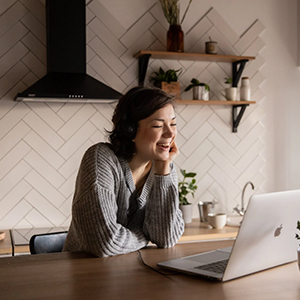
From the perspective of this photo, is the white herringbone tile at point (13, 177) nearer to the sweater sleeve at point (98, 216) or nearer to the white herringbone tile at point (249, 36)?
the sweater sleeve at point (98, 216)

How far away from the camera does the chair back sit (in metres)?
2.10

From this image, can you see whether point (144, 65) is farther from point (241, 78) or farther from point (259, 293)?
point (259, 293)

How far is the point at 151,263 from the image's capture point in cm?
152

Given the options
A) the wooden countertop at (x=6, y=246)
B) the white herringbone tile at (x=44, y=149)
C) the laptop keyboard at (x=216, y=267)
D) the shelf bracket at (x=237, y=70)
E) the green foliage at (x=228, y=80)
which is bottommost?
the wooden countertop at (x=6, y=246)

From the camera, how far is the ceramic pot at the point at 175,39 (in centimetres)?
331

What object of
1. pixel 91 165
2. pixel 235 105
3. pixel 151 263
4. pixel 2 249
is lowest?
pixel 2 249

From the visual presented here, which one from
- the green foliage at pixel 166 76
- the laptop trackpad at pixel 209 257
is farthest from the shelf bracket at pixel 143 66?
the laptop trackpad at pixel 209 257

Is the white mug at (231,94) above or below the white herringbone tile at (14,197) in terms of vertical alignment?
above

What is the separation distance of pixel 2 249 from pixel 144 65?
160 cm

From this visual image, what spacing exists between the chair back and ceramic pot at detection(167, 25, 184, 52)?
1.70 m

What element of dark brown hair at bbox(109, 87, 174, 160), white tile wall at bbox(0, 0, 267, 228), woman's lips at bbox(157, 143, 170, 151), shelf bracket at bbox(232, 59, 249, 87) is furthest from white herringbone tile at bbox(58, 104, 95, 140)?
woman's lips at bbox(157, 143, 170, 151)

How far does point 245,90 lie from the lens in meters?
3.53

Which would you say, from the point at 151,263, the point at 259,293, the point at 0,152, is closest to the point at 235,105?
the point at 0,152

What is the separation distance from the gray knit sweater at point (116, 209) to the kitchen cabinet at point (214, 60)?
54.2 inches
